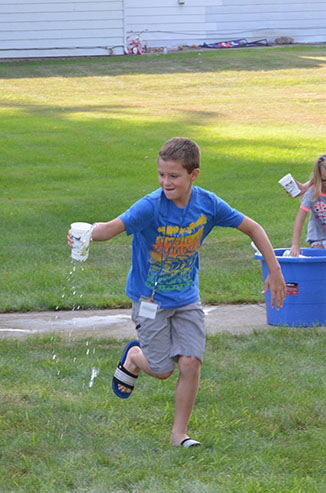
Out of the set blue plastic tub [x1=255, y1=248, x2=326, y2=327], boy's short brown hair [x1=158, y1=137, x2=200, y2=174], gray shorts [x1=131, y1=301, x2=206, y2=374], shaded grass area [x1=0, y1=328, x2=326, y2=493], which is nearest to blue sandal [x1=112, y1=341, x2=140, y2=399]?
shaded grass area [x1=0, y1=328, x2=326, y2=493]

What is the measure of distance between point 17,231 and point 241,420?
19.7ft

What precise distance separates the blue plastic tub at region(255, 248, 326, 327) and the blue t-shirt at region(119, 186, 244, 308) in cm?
206

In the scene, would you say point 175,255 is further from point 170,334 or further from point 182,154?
point 182,154

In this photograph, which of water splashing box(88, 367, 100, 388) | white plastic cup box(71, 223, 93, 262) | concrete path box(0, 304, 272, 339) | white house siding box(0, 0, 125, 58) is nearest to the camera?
white plastic cup box(71, 223, 93, 262)

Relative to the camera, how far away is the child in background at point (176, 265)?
4.02 meters

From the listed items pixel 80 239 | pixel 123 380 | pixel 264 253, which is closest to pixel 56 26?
pixel 123 380

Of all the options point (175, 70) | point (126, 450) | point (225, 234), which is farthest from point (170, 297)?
point (175, 70)

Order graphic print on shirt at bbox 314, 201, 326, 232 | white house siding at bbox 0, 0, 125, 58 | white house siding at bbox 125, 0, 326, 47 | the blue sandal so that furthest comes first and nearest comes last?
white house siding at bbox 125, 0, 326, 47
white house siding at bbox 0, 0, 125, 58
graphic print on shirt at bbox 314, 201, 326, 232
the blue sandal

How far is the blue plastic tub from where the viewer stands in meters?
6.21

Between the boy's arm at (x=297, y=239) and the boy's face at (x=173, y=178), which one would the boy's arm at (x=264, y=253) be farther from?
the boy's arm at (x=297, y=239)

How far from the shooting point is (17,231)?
32.6 ft

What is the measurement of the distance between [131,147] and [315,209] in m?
9.23

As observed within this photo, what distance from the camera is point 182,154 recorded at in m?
4.00

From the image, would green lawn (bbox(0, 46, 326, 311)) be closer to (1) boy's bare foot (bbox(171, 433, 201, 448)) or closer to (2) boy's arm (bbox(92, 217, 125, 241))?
(1) boy's bare foot (bbox(171, 433, 201, 448))
